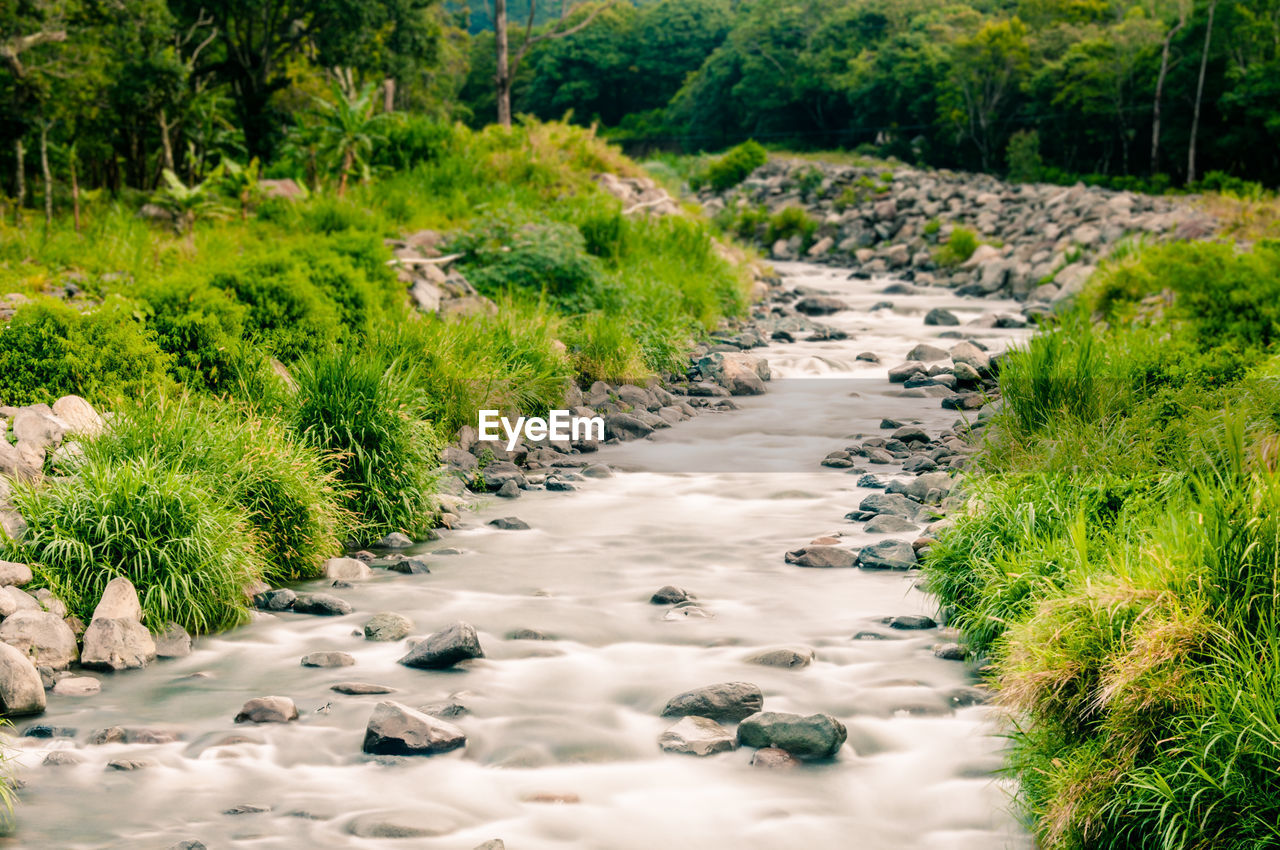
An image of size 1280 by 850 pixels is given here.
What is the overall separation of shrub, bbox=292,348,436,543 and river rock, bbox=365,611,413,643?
4.90ft

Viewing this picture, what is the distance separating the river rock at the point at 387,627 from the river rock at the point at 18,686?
1562 millimetres

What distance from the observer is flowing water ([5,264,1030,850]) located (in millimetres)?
3986

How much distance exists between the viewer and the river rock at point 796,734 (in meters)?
4.52

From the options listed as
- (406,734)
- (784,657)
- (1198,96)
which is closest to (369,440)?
(406,734)

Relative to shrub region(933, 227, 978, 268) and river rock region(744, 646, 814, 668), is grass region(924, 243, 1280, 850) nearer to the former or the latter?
river rock region(744, 646, 814, 668)

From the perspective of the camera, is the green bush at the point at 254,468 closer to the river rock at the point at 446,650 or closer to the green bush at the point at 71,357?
the green bush at the point at 71,357

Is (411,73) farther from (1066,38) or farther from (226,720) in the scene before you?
(1066,38)

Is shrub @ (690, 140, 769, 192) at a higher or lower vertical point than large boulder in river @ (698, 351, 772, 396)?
higher

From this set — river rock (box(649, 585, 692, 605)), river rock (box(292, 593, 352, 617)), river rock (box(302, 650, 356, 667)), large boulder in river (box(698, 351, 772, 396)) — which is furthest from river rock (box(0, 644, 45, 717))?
large boulder in river (box(698, 351, 772, 396))

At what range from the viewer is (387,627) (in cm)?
575

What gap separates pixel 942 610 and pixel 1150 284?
961 centimetres

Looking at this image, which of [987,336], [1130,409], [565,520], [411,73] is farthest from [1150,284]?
[411,73]

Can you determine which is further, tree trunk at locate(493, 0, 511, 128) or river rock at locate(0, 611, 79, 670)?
tree trunk at locate(493, 0, 511, 128)

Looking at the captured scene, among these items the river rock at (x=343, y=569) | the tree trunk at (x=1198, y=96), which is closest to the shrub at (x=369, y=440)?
the river rock at (x=343, y=569)
